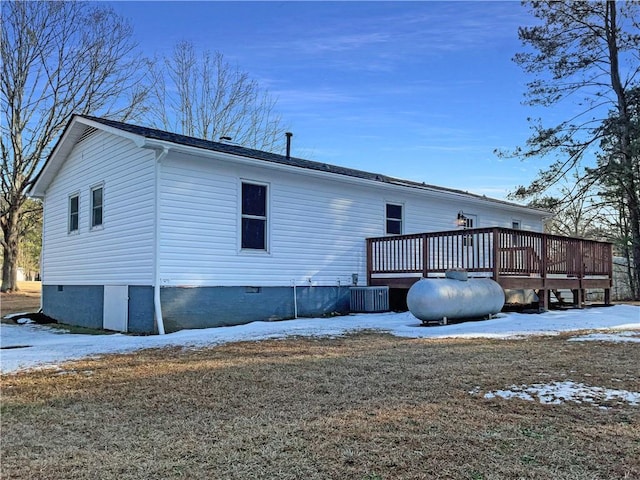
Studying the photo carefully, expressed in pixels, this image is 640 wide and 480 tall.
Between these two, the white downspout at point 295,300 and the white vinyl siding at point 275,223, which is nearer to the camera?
the white vinyl siding at point 275,223

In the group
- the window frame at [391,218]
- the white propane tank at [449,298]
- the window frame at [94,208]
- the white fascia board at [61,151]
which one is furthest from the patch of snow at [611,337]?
the window frame at [94,208]

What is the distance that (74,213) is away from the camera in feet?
41.5

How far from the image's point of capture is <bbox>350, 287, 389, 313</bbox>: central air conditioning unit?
39.8ft

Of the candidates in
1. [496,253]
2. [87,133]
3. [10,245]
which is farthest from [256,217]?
[10,245]

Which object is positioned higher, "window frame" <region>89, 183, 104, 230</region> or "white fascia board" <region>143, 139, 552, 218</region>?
"white fascia board" <region>143, 139, 552, 218</region>

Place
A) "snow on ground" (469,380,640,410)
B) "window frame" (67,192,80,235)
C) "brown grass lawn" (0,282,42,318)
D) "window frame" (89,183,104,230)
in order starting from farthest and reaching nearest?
"brown grass lawn" (0,282,42,318) < "window frame" (67,192,80,235) < "window frame" (89,183,104,230) < "snow on ground" (469,380,640,410)

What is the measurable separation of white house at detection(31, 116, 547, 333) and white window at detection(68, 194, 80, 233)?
0.15ft

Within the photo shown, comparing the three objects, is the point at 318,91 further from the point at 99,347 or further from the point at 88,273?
the point at 99,347

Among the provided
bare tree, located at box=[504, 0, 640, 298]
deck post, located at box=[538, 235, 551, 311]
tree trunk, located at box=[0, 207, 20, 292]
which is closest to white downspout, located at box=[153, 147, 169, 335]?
deck post, located at box=[538, 235, 551, 311]

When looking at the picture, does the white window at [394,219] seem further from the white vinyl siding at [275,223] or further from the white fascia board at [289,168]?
the white fascia board at [289,168]

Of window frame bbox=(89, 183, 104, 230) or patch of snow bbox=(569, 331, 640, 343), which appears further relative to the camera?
window frame bbox=(89, 183, 104, 230)

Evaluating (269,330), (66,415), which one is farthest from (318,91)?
(66,415)

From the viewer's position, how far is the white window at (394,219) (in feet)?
44.2

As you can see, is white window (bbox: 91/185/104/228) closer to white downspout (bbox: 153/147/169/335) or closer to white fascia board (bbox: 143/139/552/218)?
white downspout (bbox: 153/147/169/335)
